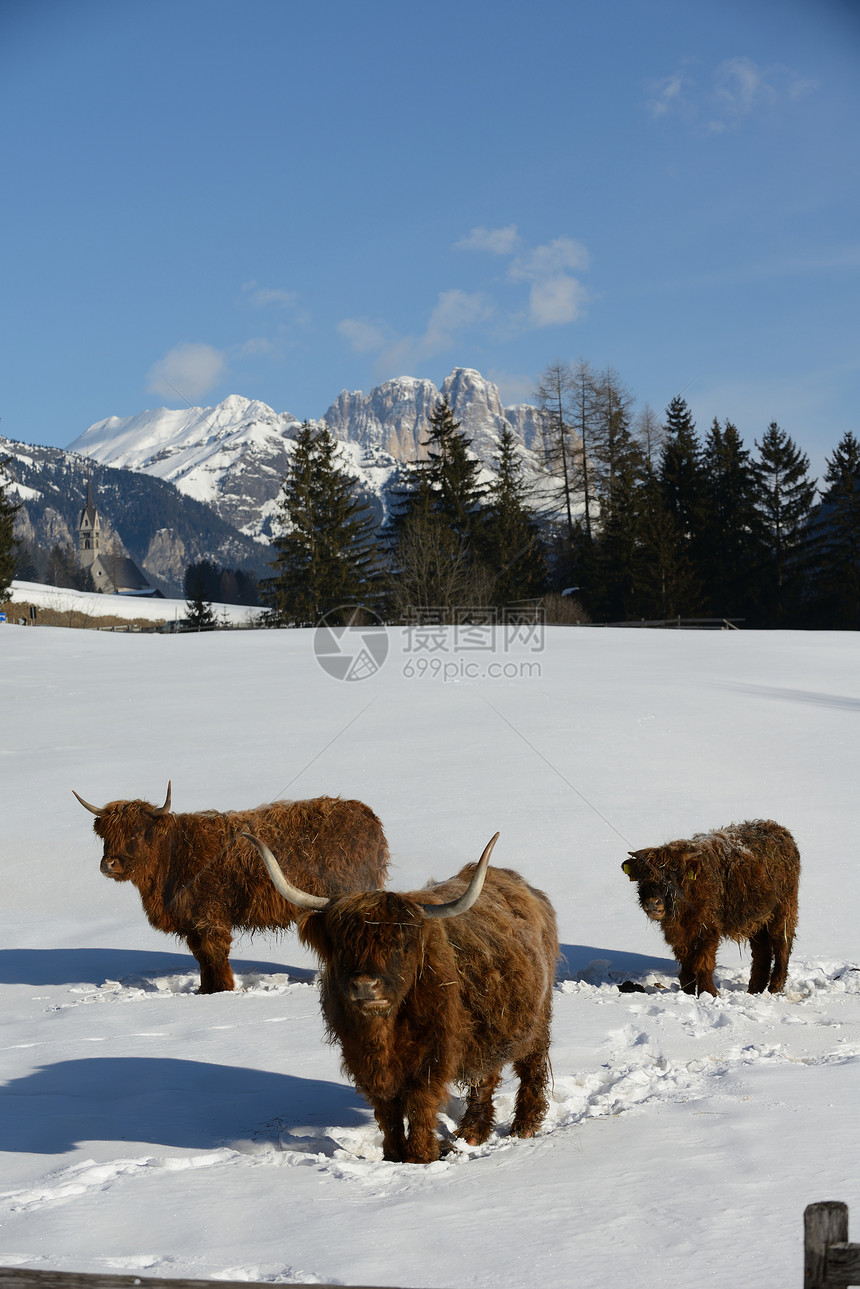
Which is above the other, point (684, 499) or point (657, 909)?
point (684, 499)

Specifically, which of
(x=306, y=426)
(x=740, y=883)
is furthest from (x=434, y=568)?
(x=740, y=883)

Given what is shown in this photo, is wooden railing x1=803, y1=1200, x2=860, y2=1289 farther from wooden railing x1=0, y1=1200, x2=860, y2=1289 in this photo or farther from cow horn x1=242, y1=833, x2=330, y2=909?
cow horn x1=242, y1=833, x2=330, y2=909

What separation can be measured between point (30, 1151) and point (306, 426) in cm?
4886

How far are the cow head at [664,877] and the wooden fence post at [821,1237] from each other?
479 centimetres

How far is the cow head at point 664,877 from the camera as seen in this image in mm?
7152

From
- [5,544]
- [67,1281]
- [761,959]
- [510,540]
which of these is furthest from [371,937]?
[5,544]

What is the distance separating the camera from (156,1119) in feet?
15.6

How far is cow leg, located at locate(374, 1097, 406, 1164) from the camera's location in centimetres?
419

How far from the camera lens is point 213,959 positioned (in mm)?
7410

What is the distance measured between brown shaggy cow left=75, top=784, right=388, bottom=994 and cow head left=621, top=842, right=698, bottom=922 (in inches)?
88.8

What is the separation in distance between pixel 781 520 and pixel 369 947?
2027 inches

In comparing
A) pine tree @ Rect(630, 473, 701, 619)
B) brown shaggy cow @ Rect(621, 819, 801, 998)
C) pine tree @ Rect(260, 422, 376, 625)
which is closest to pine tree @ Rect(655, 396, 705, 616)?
pine tree @ Rect(630, 473, 701, 619)

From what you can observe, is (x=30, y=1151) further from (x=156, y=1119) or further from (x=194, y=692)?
(x=194, y=692)

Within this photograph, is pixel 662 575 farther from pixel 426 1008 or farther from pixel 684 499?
pixel 426 1008
